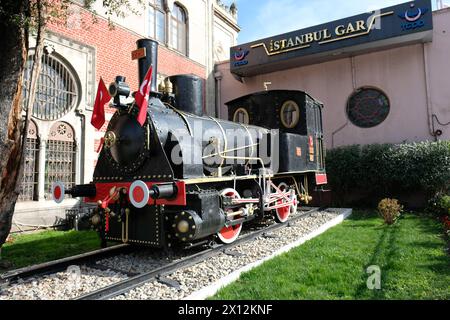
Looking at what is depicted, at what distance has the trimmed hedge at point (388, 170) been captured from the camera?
10.0 m

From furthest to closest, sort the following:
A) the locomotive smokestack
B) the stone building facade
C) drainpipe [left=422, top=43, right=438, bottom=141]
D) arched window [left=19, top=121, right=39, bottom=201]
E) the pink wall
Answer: drainpipe [left=422, top=43, right=438, bottom=141] → the pink wall → the stone building facade → arched window [left=19, top=121, right=39, bottom=201] → the locomotive smokestack

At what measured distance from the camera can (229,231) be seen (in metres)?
5.68

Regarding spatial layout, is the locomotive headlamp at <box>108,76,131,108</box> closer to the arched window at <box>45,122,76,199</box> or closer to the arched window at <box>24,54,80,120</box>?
the arched window at <box>24,54,80,120</box>

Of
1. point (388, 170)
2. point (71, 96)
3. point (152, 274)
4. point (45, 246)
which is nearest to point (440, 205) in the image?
point (388, 170)

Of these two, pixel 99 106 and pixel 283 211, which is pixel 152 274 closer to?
pixel 99 106

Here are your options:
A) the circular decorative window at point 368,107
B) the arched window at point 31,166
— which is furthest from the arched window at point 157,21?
the circular decorative window at point 368,107

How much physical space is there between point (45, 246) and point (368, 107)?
443 inches

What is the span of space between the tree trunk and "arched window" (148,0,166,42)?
25.7 feet

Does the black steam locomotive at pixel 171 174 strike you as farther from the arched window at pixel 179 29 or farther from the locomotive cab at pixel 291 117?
the arched window at pixel 179 29

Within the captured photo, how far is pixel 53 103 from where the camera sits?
8.77m

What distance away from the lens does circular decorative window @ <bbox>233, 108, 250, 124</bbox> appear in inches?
340

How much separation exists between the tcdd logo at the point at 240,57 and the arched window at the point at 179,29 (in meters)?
2.22

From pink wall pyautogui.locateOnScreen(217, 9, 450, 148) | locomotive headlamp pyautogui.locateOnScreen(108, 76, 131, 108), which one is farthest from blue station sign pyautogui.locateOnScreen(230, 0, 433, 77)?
locomotive headlamp pyautogui.locateOnScreen(108, 76, 131, 108)

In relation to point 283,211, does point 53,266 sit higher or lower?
lower
